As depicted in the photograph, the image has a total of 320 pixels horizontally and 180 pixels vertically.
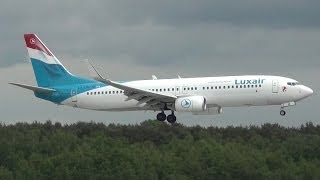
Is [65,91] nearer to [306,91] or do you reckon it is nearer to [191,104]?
[191,104]

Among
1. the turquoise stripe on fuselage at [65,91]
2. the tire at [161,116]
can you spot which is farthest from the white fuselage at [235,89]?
the turquoise stripe on fuselage at [65,91]

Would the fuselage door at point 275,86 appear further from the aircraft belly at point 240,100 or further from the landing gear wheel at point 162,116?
the landing gear wheel at point 162,116

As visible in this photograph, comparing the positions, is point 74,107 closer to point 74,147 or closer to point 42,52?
point 42,52

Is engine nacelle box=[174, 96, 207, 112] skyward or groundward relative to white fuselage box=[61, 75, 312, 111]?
groundward

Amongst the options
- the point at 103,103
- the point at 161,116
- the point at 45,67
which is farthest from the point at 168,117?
the point at 45,67

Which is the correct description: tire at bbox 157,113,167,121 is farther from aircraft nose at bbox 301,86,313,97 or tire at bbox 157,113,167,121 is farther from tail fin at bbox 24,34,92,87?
aircraft nose at bbox 301,86,313,97

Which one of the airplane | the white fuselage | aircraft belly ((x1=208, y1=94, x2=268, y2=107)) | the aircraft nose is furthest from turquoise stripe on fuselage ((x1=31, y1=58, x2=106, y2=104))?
the aircraft nose

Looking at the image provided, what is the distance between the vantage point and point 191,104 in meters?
104

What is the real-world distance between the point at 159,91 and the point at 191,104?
517cm

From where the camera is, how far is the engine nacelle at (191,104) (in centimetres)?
10406

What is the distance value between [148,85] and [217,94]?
7.91 metres

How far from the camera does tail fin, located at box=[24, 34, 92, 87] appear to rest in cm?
11431

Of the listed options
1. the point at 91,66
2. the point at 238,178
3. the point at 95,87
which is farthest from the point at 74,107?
the point at 238,178

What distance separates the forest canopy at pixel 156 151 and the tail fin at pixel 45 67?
16.4 metres
